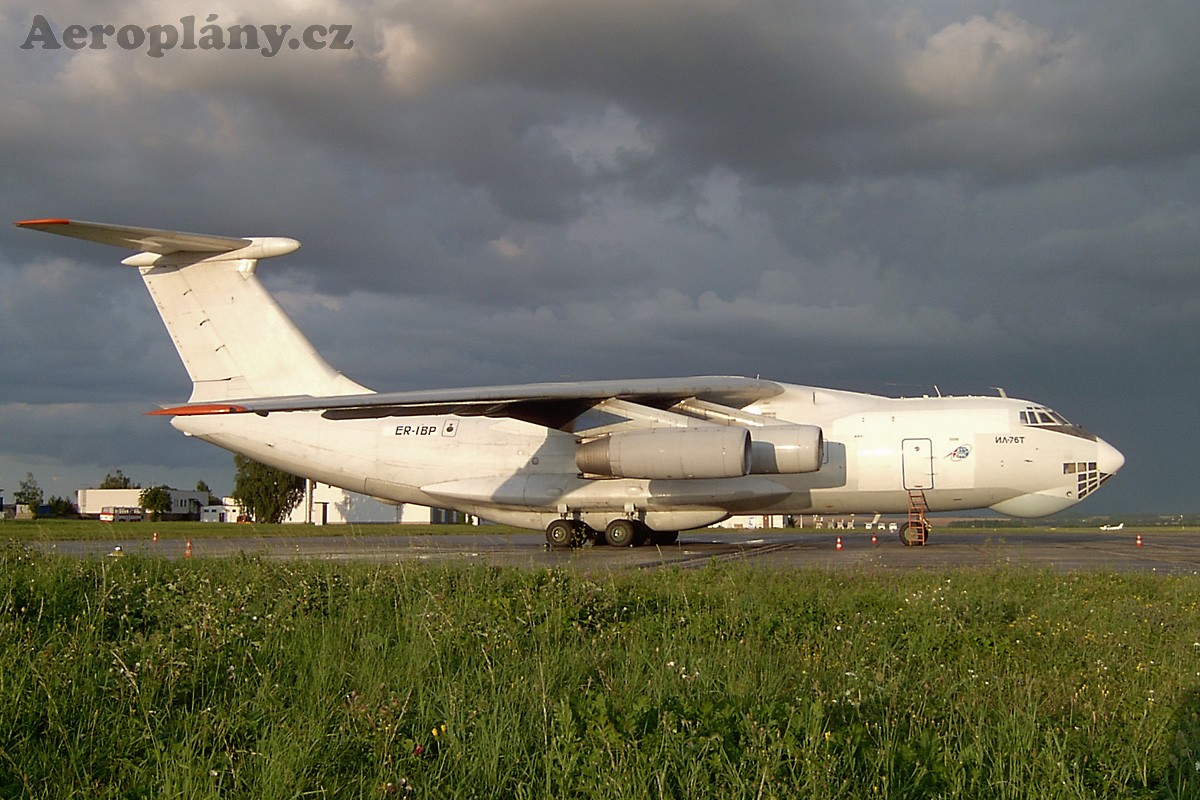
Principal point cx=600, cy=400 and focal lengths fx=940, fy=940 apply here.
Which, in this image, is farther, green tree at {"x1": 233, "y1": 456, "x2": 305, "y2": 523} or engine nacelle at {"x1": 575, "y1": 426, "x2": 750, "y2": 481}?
green tree at {"x1": 233, "y1": 456, "x2": 305, "y2": 523}

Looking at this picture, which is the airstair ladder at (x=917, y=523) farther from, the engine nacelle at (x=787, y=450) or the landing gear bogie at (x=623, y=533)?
the landing gear bogie at (x=623, y=533)

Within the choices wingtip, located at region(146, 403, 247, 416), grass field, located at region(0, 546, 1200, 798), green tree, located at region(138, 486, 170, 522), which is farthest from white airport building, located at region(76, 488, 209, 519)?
grass field, located at region(0, 546, 1200, 798)

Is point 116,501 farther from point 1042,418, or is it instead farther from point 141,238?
point 1042,418

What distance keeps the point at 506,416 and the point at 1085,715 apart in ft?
46.4

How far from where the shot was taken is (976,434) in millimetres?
16984

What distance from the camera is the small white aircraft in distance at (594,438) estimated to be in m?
16.1

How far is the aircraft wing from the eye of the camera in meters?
15.6

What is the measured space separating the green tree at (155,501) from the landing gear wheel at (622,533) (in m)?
63.4

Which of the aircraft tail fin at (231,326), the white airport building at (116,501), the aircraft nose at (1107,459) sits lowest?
the white airport building at (116,501)

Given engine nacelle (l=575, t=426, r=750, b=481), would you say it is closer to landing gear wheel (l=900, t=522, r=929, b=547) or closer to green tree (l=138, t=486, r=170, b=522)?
landing gear wheel (l=900, t=522, r=929, b=547)

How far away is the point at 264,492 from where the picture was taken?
72.3 meters

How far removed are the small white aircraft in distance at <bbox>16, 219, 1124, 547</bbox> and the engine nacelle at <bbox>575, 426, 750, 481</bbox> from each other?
0.09 feet

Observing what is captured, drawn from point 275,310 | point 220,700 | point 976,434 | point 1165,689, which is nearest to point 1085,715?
point 1165,689

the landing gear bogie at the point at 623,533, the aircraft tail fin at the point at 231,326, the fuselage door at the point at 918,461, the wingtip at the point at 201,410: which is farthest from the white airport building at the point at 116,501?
the fuselage door at the point at 918,461
